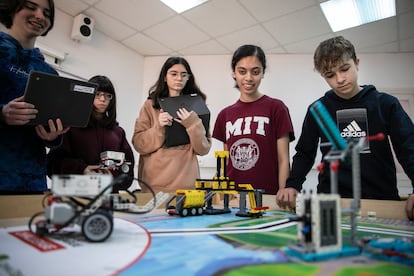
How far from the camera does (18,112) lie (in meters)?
0.79

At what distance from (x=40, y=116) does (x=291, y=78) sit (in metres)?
3.26

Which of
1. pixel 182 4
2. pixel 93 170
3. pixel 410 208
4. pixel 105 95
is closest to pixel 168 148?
pixel 93 170

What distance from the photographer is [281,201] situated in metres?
1.02

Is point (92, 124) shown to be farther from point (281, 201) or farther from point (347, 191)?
point (347, 191)

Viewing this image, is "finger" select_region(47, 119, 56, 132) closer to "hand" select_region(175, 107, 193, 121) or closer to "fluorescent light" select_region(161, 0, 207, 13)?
"hand" select_region(175, 107, 193, 121)

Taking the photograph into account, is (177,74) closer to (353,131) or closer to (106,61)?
→ (353,131)

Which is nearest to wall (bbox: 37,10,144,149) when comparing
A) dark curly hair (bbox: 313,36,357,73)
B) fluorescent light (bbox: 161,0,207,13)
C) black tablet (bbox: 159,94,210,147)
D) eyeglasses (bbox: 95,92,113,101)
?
fluorescent light (bbox: 161,0,207,13)

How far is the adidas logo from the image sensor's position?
114 centimetres

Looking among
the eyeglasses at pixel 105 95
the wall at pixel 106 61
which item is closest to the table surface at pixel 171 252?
the eyeglasses at pixel 105 95

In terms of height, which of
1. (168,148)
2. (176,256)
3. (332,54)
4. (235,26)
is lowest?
(176,256)

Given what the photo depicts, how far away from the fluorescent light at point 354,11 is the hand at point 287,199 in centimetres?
232

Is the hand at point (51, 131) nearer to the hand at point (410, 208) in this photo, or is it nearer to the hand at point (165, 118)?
the hand at point (165, 118)

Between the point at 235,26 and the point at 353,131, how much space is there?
7.47ft

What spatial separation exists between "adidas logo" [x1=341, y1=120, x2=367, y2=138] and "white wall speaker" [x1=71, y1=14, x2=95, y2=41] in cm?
291
